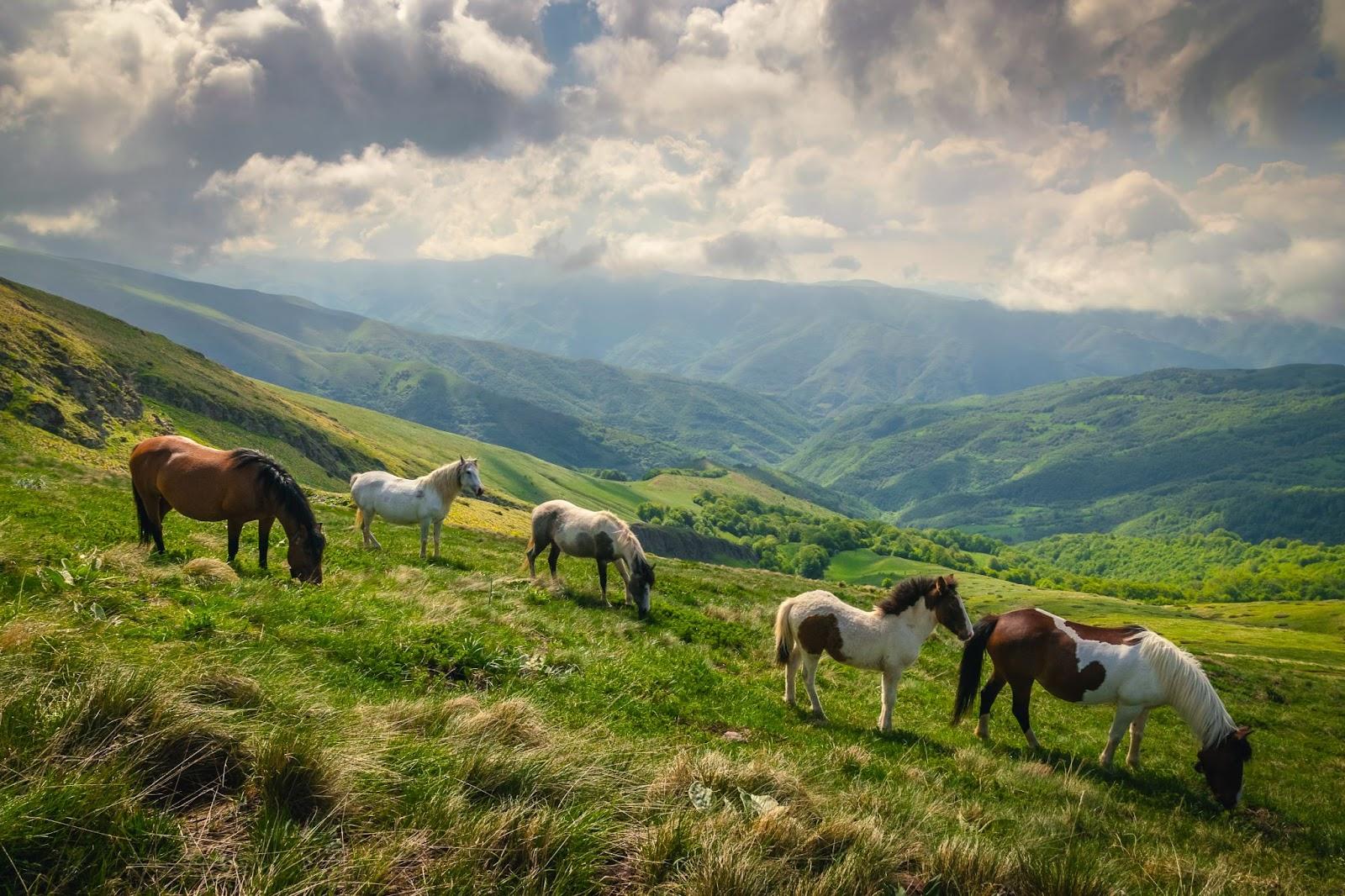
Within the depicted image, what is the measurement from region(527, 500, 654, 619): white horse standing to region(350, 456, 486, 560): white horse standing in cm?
353

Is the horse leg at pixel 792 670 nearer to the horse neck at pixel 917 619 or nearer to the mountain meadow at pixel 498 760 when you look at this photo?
the mountain meadow at pixel 498 760

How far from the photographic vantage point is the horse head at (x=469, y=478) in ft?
77.1

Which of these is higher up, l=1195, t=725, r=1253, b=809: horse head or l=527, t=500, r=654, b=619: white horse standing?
l=527, t=500, r=654, b=619: white horse standing

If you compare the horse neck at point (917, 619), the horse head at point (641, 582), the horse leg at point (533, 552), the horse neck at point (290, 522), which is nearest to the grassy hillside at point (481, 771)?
the horse neck at point (290, 522)

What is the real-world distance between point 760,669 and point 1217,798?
955cm

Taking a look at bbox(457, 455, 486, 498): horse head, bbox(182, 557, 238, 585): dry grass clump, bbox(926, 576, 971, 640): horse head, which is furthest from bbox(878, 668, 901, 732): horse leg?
bbox(457, 455, 486, 498): horse head

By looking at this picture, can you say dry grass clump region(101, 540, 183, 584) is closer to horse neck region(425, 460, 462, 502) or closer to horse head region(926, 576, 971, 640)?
horse neck region(425, 460, 462, 502)

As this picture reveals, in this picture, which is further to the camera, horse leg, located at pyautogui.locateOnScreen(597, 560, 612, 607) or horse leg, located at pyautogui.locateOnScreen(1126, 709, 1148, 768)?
horse leg, located at pyautogui.locateOnScreen(597, 560, 612, 607)

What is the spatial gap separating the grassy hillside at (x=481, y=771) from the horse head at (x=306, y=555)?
924mm

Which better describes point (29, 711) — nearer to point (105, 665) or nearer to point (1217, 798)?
point (105, 665)

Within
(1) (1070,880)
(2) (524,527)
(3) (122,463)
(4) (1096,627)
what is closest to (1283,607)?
(2) (524,527)

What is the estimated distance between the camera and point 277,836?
14.0ft

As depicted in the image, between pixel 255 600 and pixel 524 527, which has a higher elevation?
pixel 255 600

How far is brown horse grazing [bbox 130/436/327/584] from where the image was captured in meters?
14.6
